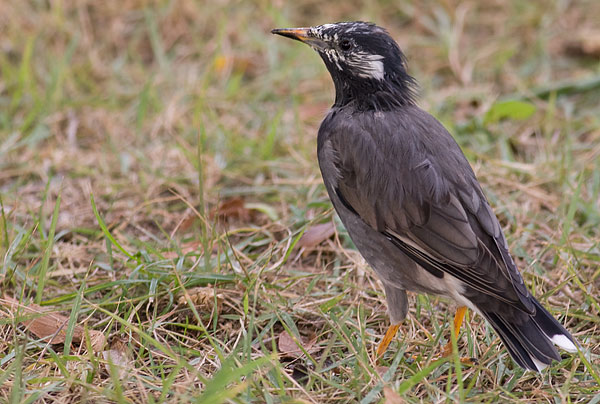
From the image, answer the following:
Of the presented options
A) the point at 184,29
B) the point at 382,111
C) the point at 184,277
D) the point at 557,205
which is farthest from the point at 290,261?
the point at 184,29

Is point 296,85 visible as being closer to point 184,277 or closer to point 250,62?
point 250,62

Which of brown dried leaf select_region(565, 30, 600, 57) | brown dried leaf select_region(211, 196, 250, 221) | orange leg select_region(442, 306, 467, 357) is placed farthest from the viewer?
brown dried leaf select_region(565, 30, 600, 57)

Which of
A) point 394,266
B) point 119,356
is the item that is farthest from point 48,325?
point 394,266

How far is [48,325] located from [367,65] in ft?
7.14

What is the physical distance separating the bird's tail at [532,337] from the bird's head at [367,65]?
132cm

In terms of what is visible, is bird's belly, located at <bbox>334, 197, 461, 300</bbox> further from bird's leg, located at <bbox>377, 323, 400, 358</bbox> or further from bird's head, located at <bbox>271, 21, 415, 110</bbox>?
bird's head, located at <bbox>271, 21, 415, 110</bbox>

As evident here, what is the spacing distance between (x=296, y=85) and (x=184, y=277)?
121 inches

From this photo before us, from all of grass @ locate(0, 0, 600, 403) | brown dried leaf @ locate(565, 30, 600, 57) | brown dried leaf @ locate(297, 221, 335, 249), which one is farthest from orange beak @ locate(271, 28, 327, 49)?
brown dried leaf @ locate(565, 30, 600, 57)

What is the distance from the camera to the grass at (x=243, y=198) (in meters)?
3.63

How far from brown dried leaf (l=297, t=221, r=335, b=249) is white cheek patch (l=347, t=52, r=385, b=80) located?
3.50ft

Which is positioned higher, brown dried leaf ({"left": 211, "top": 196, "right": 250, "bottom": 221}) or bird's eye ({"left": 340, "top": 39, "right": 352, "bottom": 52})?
bird's eye ({"left": 340, "top": 39, "right": 352, "bottom": 52})

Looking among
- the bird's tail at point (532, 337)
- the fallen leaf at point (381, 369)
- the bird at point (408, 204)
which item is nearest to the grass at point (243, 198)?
the fallen leaf at point (381, 369)

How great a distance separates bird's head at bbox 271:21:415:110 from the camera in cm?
420

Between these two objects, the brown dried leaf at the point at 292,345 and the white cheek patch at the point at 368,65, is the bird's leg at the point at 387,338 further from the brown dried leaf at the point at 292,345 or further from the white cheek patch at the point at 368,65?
the white cheek patch at the point at 368,65
